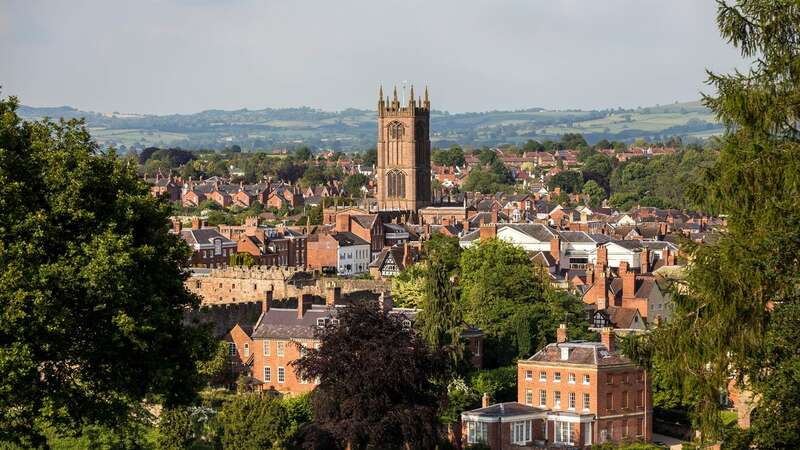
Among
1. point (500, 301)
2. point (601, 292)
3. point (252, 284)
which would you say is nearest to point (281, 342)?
point (500, 301)

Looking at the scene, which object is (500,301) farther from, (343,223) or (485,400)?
(343,223)

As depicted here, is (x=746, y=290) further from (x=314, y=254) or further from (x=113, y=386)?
(x=314, y=254)

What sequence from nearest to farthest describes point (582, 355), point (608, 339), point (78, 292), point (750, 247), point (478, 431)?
point (750, 247) → point (78, 292) → point (478, 431) → point (582, 355) → point (608, 339)

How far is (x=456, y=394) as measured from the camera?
45.7 metres

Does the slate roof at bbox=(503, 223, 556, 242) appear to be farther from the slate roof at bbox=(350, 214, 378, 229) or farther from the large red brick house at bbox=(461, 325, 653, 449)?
the large red brick house at bbox=(461, 325, 653, 449)

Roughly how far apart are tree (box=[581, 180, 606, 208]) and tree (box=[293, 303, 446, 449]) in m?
126

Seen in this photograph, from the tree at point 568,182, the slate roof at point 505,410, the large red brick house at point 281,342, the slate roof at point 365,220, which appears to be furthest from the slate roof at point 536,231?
the tree at point 568,182

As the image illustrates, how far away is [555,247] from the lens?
86.4 m

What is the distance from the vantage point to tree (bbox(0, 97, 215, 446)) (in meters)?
23.9

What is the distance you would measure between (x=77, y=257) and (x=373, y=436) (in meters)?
13.5

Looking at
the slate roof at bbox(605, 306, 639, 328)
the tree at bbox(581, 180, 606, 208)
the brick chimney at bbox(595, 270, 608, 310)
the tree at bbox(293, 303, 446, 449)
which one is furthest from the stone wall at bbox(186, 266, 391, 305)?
the tree at bbox(581, 180, 606, 208)

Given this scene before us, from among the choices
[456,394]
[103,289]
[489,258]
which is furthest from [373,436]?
[489,258]

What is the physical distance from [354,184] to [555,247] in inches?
4037

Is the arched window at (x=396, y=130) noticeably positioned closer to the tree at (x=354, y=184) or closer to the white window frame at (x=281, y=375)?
the tree at (x=354, y=184)
